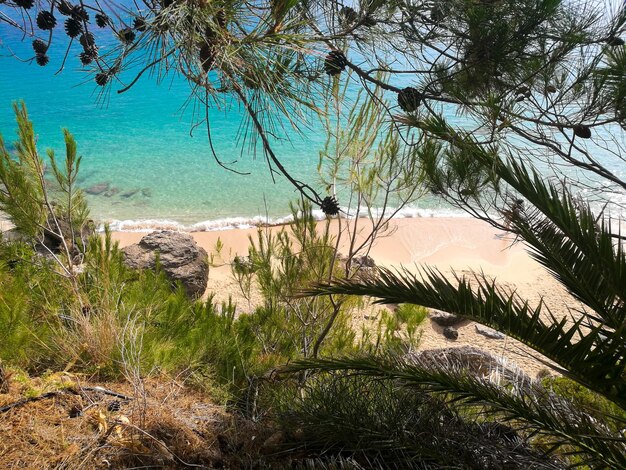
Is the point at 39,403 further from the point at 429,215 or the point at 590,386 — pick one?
the point at 429,215

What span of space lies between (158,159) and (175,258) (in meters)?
8.53

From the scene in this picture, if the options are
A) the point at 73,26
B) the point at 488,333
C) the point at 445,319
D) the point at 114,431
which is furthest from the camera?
the point at 445,319

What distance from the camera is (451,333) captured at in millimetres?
6160

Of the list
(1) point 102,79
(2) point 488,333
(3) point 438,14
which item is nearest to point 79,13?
(1) point 102,79

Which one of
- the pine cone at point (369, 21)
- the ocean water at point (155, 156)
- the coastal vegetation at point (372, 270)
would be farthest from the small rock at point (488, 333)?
the pine cone at point (369, 21)

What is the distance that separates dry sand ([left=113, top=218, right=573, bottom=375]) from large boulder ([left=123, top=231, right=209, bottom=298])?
0.33m

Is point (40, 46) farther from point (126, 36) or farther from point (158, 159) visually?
Result: point (158, 159)

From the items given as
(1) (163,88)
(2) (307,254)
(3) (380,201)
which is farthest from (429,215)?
(1) (163,88)

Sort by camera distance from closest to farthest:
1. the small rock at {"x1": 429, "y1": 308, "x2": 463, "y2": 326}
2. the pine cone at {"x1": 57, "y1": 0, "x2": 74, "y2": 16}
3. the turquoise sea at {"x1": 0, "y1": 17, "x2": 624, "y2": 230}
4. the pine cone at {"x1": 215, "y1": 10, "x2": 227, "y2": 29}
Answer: the pine cone at {"x1": 215, "y1": 10, "x2": 227, "y2": 29} → the pine cone at {"x1": 57, "y1": 0, "x2": 74, "y2": 16} → the small rock at {"x1": 429, "y1": 308, "x2": 463, "y2": 326} → the turquoise sea at {"x1": 0, "y1": 17, "x2": 624, "y2": 230}

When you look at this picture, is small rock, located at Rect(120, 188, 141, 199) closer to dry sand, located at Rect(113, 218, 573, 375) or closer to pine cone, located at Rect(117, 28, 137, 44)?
dry sand, located at Rect(113, 218, 573, 375)

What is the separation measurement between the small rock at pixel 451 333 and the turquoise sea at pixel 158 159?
2.53 m

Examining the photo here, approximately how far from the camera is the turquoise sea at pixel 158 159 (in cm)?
1127

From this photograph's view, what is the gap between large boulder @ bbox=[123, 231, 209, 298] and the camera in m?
6.50

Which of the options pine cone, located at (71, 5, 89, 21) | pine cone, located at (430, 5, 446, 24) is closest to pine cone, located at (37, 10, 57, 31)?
pine cone, located at (71, 5, 89, 21)
